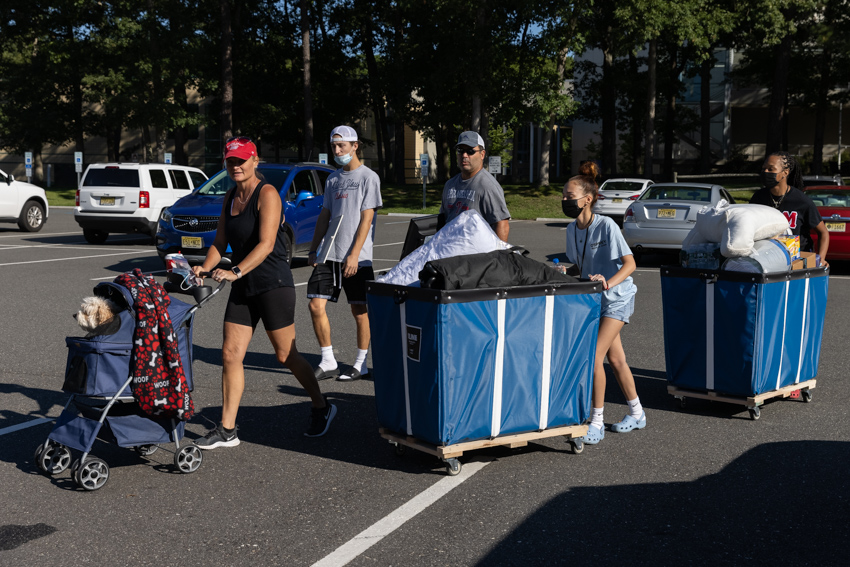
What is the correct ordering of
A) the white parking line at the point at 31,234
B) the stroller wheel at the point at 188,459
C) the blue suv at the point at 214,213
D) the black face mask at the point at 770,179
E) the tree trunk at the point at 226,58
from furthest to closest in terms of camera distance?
the tree trunk at the point at 226,58 < the white parking line at the point at 31,234 < the blue suv at the point at 214,213 < the black face mask at the point at 770,179 < the stroller wheel at the point at 188,459

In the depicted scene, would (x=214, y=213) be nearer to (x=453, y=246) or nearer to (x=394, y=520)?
(x=453, y=246)

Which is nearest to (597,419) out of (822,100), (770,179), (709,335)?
(709,335)

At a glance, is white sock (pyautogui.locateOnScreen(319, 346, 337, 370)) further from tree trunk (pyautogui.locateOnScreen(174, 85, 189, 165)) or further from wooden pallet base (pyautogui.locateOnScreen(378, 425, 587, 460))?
tree trunk (pyautogui.locateOnScreen(174, 85, 189, 165))

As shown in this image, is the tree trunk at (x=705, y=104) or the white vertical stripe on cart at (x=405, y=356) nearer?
the white vertical stripe on cart at (x=405, y=356)

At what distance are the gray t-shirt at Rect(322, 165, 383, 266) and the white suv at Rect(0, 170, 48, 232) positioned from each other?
16.7m

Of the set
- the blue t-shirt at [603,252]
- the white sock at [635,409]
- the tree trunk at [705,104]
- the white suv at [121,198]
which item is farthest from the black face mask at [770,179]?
the tree trunk at [705,104]

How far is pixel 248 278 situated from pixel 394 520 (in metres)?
1.85

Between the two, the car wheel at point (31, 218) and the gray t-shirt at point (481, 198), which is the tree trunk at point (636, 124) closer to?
the car wheel at point (31, 218)

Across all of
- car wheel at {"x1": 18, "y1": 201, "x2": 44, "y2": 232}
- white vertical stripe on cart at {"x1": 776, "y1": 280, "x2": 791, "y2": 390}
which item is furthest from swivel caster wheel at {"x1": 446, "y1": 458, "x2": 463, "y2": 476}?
car wheel at {"x1": 18, "y1": 201, "x2": 44, "y2": 232}

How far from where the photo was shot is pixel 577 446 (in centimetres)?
527

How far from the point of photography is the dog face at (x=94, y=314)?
4664 mm

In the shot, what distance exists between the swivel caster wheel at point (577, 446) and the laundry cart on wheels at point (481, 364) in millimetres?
14

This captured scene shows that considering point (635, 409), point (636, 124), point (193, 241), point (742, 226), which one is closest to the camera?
point (635, 409)

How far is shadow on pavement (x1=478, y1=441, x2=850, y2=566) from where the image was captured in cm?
382
